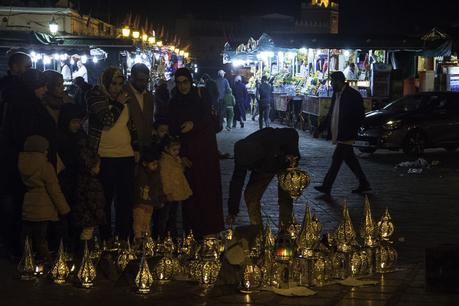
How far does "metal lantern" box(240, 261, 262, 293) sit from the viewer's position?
6500 mm

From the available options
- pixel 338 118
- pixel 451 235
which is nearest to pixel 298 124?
pixel 338 118

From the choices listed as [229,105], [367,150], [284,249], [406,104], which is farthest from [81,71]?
[284,249]

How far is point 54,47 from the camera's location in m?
21.1

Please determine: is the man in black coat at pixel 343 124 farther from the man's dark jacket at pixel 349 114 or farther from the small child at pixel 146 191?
the small child at pixel 146 191

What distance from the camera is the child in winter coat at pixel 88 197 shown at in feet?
24.7

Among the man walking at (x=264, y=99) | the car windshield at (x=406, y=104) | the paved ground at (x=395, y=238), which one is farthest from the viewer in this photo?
the man walking at (x=264, y=99)

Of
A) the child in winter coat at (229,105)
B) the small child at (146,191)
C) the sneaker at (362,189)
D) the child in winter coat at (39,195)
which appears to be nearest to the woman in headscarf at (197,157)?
the small child at (146,191)

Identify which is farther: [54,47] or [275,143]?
[54,47]

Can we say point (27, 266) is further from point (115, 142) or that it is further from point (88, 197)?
point (115, 142)

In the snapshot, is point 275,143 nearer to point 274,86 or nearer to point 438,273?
point 438,273

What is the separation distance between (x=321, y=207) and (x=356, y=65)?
1694 cm

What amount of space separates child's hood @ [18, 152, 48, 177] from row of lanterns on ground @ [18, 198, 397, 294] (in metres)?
0.79

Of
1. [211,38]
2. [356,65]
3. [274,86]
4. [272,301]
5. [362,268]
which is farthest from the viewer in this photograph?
[211,38]

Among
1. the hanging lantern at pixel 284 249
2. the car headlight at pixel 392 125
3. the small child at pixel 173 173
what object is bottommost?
the hanging lantern at pixel 284 249
